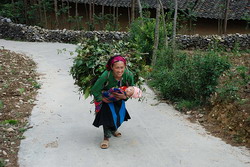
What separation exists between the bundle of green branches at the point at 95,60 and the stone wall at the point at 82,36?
Answer: 10.7m

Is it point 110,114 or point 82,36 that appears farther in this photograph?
point 82,36

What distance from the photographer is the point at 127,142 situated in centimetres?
486

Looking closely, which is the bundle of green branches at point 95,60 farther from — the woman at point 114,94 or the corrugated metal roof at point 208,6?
the corrugated metal roof at point 208,6

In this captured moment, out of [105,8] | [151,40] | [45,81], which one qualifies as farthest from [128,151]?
[105,8]

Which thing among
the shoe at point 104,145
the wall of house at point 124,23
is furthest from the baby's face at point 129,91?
the wall of house at point 124,23

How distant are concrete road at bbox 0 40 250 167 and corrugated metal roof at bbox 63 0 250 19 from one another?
11876 mm

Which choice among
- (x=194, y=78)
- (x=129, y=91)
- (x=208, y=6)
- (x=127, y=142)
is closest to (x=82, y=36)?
(x=208, y=6)

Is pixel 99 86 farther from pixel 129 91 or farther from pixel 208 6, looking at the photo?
pixel 208 6

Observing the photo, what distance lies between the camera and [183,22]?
60.3ft

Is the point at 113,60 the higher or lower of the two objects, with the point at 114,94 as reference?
higher

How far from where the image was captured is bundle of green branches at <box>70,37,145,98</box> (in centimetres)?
464

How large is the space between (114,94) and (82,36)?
13.7 meters

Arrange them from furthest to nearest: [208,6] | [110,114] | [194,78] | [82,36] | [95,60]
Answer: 1. [208,6]
2. [82,36]
3. [194,78]
4. [95,60]
5. [110,114]

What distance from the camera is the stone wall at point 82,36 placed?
1577cm
